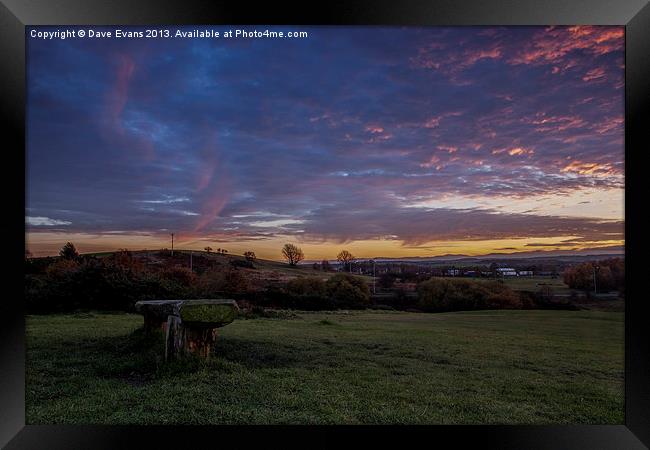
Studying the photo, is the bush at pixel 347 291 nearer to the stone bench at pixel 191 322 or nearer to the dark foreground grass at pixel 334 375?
the dark foreground grass at pixel 334 375

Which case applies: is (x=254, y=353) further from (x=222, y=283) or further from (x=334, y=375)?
(x=222, y=283)

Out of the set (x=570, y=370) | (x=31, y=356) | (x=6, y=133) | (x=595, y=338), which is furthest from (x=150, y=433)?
(x=595, y=338)

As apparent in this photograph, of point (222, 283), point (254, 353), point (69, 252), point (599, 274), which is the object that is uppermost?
point (69, 252)

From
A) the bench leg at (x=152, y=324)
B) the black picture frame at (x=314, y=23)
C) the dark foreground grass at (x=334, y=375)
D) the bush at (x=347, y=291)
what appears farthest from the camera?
the bush at (x=347, y=291)

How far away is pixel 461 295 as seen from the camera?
9.23 meters

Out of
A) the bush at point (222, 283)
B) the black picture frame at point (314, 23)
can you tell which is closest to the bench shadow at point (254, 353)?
the black picture frame at point (314, 23)

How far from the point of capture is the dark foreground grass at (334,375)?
14.6 ft

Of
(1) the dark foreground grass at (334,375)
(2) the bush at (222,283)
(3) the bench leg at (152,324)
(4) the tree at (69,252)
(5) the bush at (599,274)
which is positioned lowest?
(1) the dark foreground grass at (334,375)

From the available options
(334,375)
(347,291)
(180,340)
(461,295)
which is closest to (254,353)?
(180,340)

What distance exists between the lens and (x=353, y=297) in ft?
31.2

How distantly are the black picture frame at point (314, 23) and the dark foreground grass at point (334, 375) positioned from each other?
21 cm

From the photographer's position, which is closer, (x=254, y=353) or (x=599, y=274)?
(x=254, y=353)

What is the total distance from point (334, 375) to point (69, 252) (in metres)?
6.29

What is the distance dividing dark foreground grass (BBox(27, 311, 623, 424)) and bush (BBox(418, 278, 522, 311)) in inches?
32.8
